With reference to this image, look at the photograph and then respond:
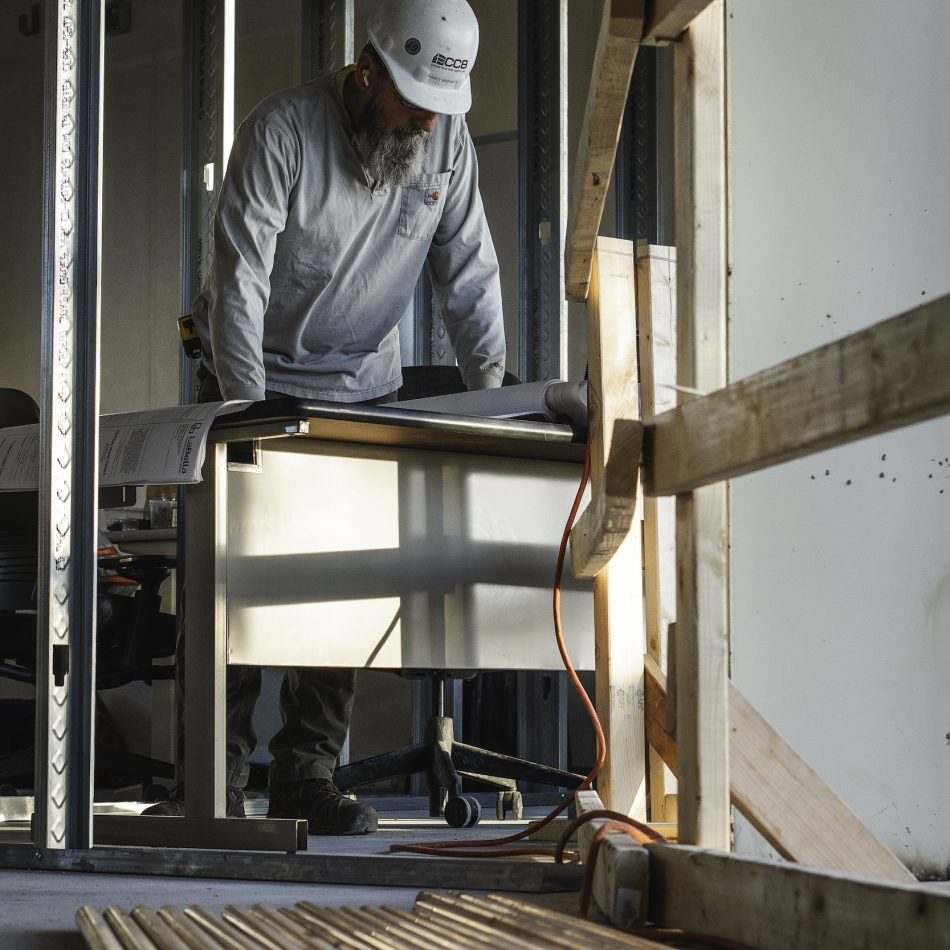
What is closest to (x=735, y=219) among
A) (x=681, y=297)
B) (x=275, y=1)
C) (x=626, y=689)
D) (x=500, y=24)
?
(x=681, y=297)

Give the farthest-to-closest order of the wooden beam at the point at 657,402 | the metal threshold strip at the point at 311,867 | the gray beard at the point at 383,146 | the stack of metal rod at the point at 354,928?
1. the gray beard at the point at 383,146
2. the wooden beam at the point at 657,402
3. the metal threshold strip at the point at 311,867
4. the stack of metal rod at the point at 354,928

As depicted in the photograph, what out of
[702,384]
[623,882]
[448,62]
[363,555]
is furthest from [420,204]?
[623,882]

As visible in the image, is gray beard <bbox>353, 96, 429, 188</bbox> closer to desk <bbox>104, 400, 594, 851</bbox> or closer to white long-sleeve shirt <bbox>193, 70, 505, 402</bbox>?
white long-sleeve shirt <bbox>193, 70, 505, 402</bbox>

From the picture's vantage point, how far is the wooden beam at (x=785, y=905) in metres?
0.85

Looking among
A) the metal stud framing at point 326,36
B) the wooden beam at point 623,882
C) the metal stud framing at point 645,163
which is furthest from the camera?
the metal stud framing at point 645,163

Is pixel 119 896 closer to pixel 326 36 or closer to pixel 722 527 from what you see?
A: pixel 722 527

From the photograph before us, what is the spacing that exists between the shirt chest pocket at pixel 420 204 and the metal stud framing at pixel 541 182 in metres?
1.46

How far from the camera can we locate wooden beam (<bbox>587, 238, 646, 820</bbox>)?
184 cm

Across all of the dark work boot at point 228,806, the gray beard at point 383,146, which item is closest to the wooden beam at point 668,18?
the gray beard at point 383,146

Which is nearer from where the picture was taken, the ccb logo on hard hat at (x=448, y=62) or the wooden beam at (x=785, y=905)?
the wooden beam at (x=785, y=905)

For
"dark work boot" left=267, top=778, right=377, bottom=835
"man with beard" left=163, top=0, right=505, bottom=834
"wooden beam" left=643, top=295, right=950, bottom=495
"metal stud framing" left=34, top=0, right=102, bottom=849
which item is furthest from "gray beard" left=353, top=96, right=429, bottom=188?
"wooden beam" left=643, top=295, right=950, bottom=495

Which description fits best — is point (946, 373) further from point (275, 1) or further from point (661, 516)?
point (275, 1)

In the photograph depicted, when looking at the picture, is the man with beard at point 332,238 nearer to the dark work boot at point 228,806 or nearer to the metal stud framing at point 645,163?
the dark work boot at point 228,806

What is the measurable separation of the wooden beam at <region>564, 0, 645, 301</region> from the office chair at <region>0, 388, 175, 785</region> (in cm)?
151
